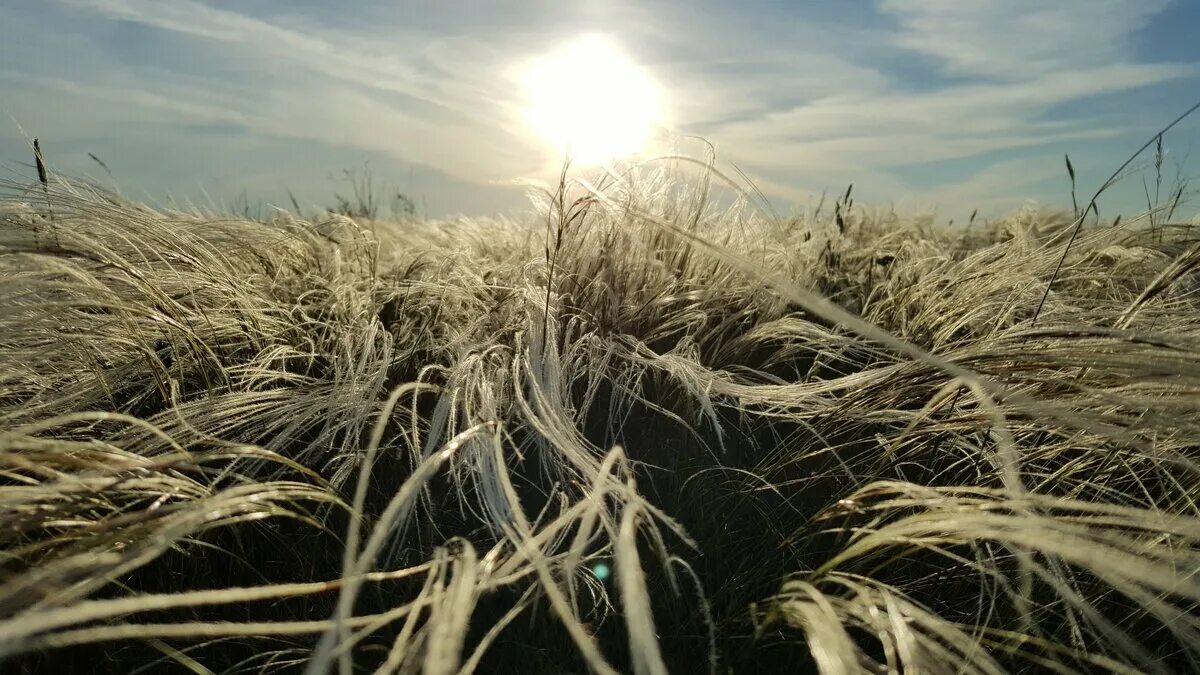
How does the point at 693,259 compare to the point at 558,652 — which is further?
the point at 693,259

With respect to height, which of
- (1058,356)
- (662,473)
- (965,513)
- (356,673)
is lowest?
(356,673)

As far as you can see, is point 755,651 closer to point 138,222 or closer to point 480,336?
point 480,336

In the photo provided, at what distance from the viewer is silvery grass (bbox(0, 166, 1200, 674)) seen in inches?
38.2

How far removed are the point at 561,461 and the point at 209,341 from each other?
0.95m

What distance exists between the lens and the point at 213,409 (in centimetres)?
155

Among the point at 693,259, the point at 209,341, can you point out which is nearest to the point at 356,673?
the point at 209,341

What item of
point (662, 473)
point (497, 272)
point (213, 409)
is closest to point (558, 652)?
point (662, 473)

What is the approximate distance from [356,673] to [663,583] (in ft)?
1.57

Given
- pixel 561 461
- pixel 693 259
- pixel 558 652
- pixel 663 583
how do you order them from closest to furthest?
pixel 558 652 → pixel 663 583 → pixel 561 461 → pixel 693 259

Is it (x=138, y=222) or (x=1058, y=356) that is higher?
(x=1058, y=356)

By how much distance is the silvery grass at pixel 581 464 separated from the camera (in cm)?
97

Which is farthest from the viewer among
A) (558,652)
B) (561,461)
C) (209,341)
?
(209,341)

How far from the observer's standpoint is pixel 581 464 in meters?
1.26

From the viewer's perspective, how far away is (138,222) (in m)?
1.99
